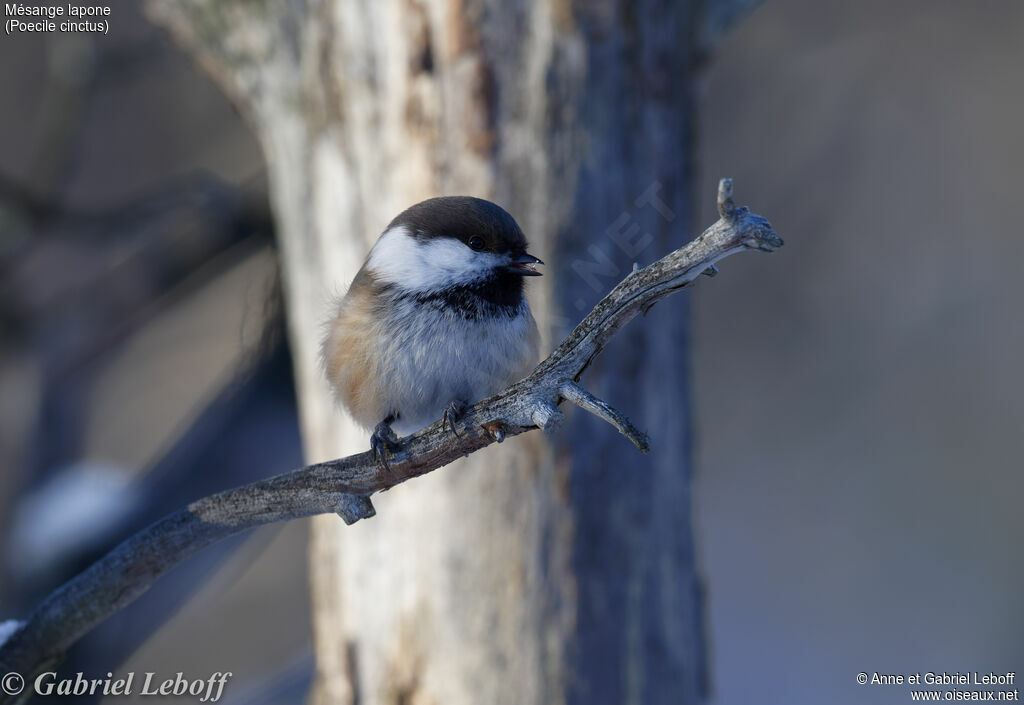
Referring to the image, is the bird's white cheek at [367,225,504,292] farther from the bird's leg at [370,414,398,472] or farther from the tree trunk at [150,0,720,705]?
the tree trunk at [150,0,720,705]

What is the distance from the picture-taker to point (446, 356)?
1.73m

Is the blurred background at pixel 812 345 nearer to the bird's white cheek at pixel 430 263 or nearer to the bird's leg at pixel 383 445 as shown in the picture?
the bird's white cheek at pixel 430 263

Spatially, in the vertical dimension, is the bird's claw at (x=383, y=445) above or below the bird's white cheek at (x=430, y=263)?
below

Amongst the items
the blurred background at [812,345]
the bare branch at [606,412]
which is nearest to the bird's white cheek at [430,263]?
the bare branch at [606,412]

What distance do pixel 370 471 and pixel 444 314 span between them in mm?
432

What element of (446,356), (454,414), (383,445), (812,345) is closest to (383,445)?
(383,445)

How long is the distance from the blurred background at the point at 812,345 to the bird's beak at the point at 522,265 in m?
2.67

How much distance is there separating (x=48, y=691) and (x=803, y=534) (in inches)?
167

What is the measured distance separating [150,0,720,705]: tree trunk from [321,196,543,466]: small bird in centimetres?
47

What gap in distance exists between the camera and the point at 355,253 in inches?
96.9

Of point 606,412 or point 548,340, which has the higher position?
point 548,340

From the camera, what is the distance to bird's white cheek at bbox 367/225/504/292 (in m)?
1.76

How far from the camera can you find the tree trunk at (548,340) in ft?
7.20

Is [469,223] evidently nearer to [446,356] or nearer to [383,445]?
[446,356]
